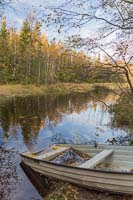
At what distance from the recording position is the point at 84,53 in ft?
21.5

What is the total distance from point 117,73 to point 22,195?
13.1 ft

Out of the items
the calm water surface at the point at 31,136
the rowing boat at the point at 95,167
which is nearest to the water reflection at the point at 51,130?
the calm water surface at the point at 31,136

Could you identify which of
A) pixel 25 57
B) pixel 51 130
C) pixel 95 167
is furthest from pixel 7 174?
pixel 25 57

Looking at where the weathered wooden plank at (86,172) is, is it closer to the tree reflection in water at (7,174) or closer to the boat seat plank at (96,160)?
the boat seat plank at (96,160)

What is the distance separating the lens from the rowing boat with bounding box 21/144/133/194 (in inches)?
192

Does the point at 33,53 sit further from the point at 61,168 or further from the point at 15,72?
the point at 61,168

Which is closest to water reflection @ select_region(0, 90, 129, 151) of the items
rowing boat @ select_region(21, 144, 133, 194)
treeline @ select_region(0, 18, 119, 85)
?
rowing boat @ select_region(21, 144, 133, 194)

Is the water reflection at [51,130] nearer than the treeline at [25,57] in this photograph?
Yes

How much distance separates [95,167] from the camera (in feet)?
18.6

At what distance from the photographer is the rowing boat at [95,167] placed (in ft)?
16.0

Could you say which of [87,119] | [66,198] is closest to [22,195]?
[66,198]

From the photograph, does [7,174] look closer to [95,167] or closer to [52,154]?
[52,154]

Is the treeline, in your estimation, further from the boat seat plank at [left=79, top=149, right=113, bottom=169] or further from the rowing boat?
the boat seat plank at [left=79, top=149, right=113, bottom=169]

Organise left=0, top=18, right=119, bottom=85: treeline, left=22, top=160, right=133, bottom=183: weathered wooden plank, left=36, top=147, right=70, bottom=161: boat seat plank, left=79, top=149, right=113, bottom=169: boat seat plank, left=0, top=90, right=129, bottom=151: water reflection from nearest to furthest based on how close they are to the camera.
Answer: left=22, top=160, right=133, bottom=183: weathered wooden plank < left=79, top=149, right=113, bottom=169: boat seat plank < left=36, top=147, right=70, bottom=161: boat seat plank < left=0, top=90, right=129, bottom=151: water reflection < left=0, top=18, right=119, bottom=85: treeline
